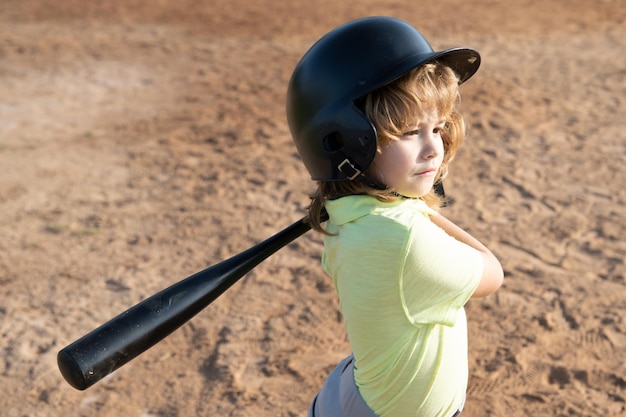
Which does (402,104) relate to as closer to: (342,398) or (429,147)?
(429,147)

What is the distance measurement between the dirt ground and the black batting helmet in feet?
5.36

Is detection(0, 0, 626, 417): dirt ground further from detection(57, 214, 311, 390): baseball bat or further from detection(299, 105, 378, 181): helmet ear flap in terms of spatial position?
detection(299, 105, 378, 181): helmet ear flap

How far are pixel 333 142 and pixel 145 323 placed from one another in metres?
0.70

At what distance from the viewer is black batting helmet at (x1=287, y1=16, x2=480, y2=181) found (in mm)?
2057

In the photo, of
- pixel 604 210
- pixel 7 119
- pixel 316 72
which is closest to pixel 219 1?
pixel 7 119

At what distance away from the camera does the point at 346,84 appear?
2098 mm

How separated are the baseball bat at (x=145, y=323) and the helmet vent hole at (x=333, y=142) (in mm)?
269

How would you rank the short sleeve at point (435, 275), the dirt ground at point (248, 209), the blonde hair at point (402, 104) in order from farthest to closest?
the dirt ground at point (248, 209), the blonde hair at point (402, 104), the short sleeve at point (435, 275)

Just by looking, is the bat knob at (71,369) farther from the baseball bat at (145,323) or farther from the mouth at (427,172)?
the mouth at (427,172)

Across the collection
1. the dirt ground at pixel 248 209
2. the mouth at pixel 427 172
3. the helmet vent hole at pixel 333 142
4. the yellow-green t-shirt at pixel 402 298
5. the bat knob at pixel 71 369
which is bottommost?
the dirt ground at pixel 248 209

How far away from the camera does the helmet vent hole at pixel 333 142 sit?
7.16ft

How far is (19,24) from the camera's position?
10.3 meters

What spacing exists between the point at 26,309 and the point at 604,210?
355cm

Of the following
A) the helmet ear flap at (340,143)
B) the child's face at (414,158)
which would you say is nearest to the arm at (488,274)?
the child's face at (414,158)
